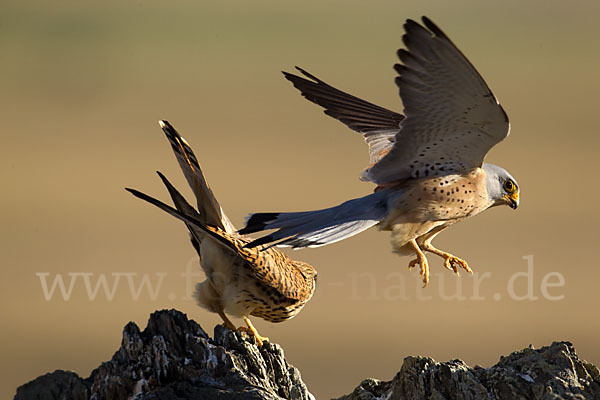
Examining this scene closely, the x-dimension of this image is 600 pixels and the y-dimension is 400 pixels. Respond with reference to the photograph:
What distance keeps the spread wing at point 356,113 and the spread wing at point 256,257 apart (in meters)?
1.51

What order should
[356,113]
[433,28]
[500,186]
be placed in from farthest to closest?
1. [356,113]
2. [500,186]
3. [433,28]

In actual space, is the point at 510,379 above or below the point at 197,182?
below

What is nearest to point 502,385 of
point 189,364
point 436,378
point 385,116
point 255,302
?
point 436,378

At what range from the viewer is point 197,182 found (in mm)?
6195

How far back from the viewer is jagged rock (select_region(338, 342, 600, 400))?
476 centimetres

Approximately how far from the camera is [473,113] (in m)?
5.93

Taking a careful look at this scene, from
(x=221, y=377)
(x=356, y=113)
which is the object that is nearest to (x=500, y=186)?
(x=356, y=113)

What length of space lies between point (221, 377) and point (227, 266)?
1391 mm

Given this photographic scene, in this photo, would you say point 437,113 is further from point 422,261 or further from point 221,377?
point 221,377

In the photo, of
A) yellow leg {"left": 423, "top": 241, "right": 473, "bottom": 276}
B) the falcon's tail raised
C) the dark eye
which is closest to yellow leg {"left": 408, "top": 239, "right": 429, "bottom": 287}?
yellow leg {"left": 423, "top": 241, "right": 473, "bottom": 276}

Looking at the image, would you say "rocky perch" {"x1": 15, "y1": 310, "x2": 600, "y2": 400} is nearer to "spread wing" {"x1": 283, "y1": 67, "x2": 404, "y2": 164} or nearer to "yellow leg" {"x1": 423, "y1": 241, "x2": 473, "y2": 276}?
"yellow leg" {"x1": 423, "y1": 241, "x2": 473, "y2": 276}

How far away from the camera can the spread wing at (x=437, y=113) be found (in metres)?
5.56

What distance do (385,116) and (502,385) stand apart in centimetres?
340

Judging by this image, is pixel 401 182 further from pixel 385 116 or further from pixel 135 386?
pixel 135 386
